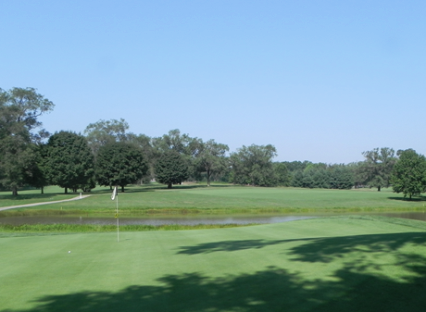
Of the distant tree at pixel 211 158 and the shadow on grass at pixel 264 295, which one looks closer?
the shadow on grass at pixel 264 295

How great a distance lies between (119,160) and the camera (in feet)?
265

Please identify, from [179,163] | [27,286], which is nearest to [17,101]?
[179,163]

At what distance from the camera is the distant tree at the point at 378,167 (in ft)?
347

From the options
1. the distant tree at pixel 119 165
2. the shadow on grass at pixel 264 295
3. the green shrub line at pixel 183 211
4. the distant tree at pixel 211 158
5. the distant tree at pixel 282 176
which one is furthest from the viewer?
the distant tree at pixel 282 176

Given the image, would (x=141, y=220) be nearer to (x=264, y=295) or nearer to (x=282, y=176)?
(x=264, y=295)

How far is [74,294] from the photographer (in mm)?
7637

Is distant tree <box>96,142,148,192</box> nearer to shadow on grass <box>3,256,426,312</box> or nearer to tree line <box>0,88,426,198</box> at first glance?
tree line <box>0,88,426,198</box>

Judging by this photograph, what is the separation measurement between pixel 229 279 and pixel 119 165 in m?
74.8

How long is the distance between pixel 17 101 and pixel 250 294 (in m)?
74.2

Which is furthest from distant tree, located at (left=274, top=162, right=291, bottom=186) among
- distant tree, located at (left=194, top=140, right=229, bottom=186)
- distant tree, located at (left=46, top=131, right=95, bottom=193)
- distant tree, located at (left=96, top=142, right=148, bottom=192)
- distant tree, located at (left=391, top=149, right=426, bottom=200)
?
distant tree, located at (left=46, top=131, right=95, bottom=193)

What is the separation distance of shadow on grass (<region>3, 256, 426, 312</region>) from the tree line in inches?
2449

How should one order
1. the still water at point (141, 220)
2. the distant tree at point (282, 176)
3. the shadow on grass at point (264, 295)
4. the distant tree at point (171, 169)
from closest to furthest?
the shadow on grass at point (264, 295) → the still water at point (141, 220) → the distant tree at point (171, 169) → the distant tree at point (282, 176)

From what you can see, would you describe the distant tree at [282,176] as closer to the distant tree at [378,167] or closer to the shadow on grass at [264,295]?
the distant tree at [378,167]

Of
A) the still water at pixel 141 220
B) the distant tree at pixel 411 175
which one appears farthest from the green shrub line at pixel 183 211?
the distant tree at pixel 411 175
